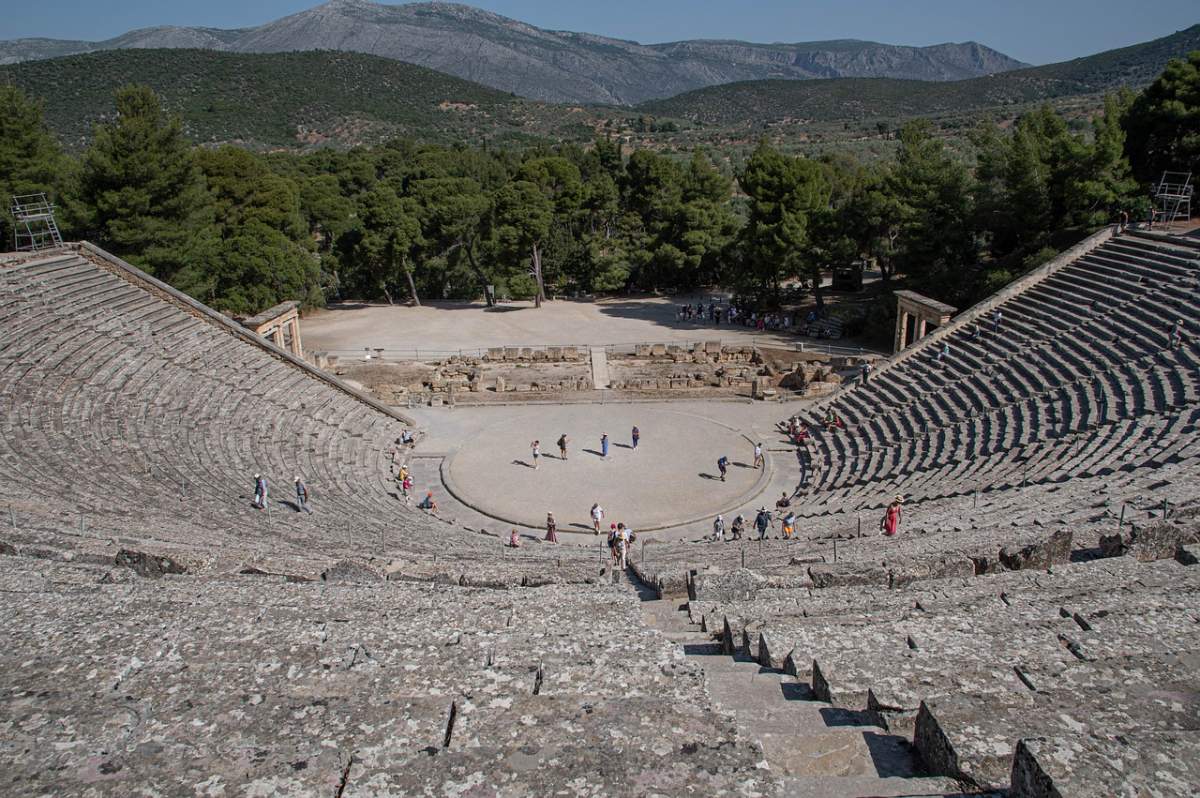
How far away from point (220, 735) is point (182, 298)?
24.5m

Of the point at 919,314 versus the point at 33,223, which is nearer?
the point at 919,314

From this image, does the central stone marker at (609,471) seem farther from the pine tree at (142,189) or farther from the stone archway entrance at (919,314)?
the pine tree at (142,189)

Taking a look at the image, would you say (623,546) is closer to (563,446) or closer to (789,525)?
(789,525)

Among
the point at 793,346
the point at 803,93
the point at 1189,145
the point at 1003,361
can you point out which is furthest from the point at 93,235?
the point at 803,93

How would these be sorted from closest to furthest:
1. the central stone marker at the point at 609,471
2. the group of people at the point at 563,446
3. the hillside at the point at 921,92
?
the central stone marker at the point at 609,471
the group of people at the point at 563,446
the hillside at the point at 921,92

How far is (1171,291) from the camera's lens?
23734 mm

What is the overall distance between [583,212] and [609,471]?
109 ft

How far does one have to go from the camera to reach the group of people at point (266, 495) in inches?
683

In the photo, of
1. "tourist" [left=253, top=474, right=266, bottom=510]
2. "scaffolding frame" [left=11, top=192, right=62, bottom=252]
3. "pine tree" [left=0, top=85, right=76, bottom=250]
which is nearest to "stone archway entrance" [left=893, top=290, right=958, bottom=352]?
"tourist" [left=253, top=474, right=266, bottom=510]

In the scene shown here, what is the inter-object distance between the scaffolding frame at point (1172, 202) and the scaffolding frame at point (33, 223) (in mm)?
37501

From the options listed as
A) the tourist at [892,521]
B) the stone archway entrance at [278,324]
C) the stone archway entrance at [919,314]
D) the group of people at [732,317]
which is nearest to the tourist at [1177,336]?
the stone archway entrance at [919,314]

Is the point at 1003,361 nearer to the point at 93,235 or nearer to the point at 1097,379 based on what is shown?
the point at 1097,379

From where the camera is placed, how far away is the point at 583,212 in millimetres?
53156

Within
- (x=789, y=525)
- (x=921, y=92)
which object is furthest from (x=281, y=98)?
(x=789, y=525)
